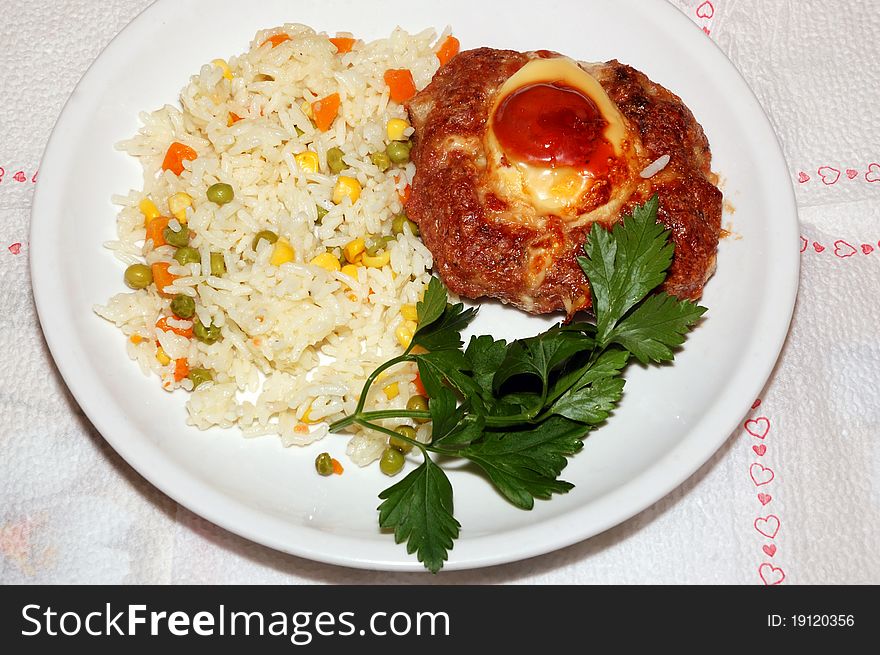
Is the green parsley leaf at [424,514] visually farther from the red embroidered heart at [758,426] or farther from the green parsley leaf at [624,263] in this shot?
the red embroidered heart at [758,426]

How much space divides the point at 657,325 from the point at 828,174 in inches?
89.8

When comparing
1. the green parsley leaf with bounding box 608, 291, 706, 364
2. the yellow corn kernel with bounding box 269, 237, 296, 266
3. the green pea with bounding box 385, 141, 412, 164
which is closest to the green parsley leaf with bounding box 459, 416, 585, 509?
the green parsley leaf with bounding box 608, 291, 706, 364

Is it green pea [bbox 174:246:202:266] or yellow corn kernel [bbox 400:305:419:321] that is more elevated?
yellow corn kernel [bbox 400:305:419:321]

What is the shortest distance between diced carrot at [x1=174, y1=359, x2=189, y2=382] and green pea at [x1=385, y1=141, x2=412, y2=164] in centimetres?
166

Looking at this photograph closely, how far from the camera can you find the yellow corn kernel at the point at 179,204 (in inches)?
188

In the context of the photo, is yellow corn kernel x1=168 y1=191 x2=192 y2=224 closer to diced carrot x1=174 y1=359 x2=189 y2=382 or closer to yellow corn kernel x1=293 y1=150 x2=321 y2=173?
yellow corn kernel x1=293 y1=150 x2=321 y2=173

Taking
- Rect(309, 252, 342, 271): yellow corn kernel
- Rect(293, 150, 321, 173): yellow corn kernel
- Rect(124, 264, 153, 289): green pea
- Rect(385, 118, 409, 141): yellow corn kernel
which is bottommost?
Rect(124, 264, 153, 289): green pea

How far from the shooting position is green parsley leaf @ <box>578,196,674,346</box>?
4.23 meters

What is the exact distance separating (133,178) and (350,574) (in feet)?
8.43

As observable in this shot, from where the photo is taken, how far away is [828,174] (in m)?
5.66

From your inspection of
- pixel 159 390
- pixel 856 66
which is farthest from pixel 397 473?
pixel 856 66

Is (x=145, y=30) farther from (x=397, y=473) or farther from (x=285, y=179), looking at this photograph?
(x=397, y=473)

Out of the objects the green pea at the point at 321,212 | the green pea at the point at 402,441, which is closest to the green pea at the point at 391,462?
the green pea at the point at 402,441

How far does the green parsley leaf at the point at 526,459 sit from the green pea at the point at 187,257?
1.85 metres
